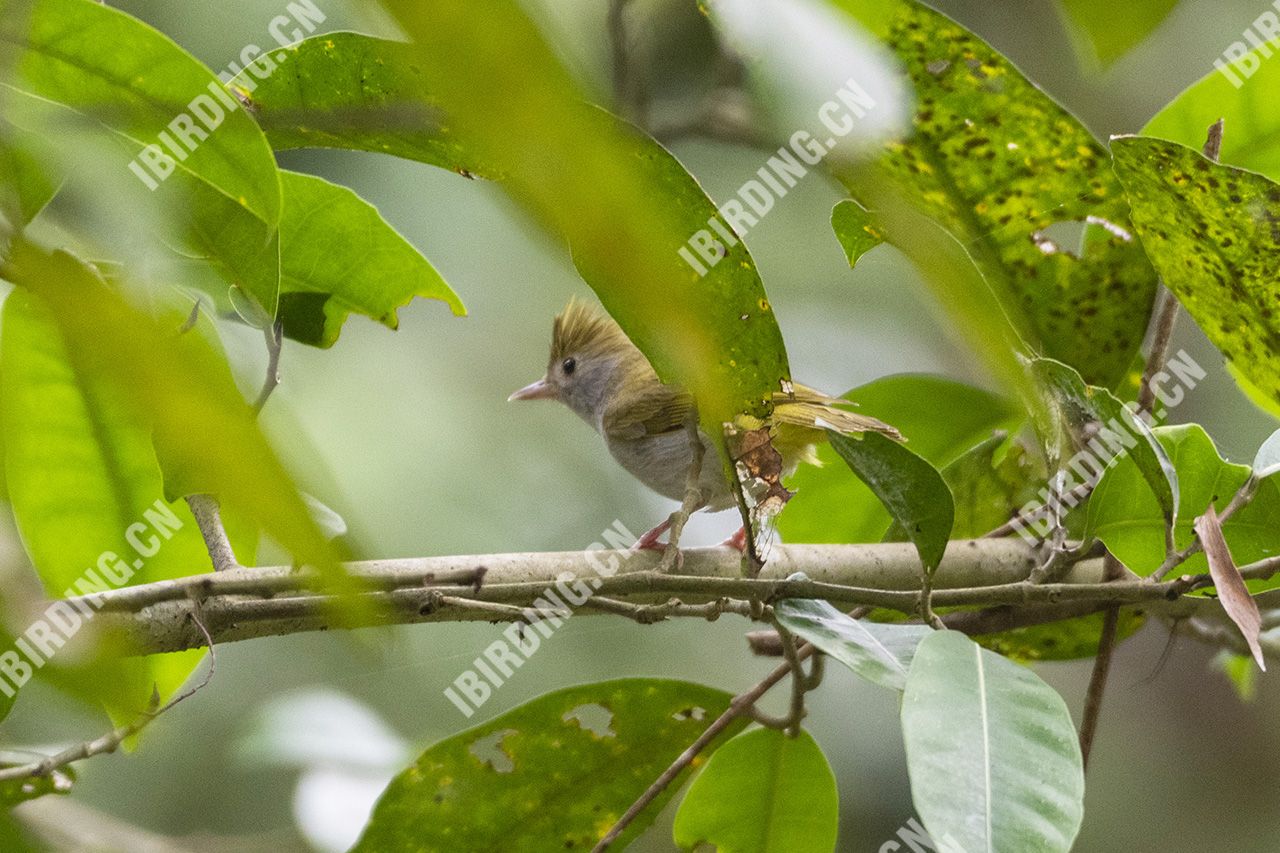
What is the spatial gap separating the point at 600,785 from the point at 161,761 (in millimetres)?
3498

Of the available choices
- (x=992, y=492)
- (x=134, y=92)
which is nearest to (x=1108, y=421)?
(x=992, y=492)

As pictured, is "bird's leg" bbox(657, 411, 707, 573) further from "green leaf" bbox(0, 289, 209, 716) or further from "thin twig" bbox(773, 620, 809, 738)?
"green leaf" bbox(0, 289, 209, 716)

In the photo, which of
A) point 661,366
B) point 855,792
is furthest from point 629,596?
point 855,792

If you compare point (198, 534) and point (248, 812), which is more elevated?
point (198, 534)

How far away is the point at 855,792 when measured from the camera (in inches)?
172

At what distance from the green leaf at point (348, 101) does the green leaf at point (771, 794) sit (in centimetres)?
84

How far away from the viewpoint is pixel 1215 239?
135 centimetres

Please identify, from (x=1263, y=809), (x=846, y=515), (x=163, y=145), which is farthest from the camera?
(x=1263, y=809)

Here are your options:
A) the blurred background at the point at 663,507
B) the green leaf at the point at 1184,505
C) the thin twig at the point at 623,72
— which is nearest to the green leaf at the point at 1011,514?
the green leaf at the point at 1184,505

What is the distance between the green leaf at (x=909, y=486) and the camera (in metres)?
1.25

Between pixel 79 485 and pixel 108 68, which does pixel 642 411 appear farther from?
pixel 108 68

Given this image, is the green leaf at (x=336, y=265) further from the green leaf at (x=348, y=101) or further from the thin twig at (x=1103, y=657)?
the thin twig at (x=1103, y=657)

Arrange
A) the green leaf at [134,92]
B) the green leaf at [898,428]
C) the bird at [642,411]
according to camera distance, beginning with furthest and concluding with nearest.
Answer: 1. the bird at [642,411]
2. the green leaf at [898,428]
3. the green leaf at [134,92]

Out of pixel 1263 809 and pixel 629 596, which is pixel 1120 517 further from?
pixel 1263 809
